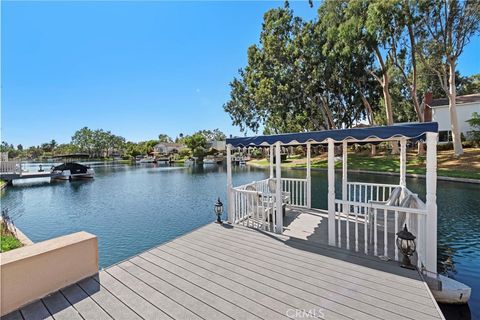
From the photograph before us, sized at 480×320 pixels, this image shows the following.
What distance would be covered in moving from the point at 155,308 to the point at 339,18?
2148 centimetres

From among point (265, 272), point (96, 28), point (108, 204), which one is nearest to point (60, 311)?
point (265, 272)

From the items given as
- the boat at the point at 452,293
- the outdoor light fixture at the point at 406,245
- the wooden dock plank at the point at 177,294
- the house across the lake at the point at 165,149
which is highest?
the house across the lake at the point at 165,149

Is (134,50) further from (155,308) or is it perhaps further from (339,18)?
(155,308)

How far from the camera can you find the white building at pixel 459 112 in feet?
75.0

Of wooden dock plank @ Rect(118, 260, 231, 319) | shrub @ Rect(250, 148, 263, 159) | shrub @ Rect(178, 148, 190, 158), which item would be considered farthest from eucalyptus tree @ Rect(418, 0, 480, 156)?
shrub @ Rect(178, 148, 190, 158)

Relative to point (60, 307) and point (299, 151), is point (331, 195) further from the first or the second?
point (299, 151)

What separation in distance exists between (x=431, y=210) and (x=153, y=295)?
3997 mm

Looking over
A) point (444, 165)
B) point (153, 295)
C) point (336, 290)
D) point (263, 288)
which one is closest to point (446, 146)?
point (444, 165)

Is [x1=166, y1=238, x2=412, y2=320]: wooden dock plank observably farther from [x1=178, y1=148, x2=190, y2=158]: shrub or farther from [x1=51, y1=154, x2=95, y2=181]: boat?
[x1=178, y1=148, x2=190, y2=158]: shrub

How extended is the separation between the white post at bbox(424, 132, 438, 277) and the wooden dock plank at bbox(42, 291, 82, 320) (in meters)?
4.52

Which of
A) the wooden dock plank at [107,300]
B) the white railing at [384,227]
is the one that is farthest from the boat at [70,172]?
the white railing at [384,227]

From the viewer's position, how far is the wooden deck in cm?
245

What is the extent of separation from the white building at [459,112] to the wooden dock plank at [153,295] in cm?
2837

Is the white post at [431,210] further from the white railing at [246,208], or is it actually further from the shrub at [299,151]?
the shrub at [299,151]
